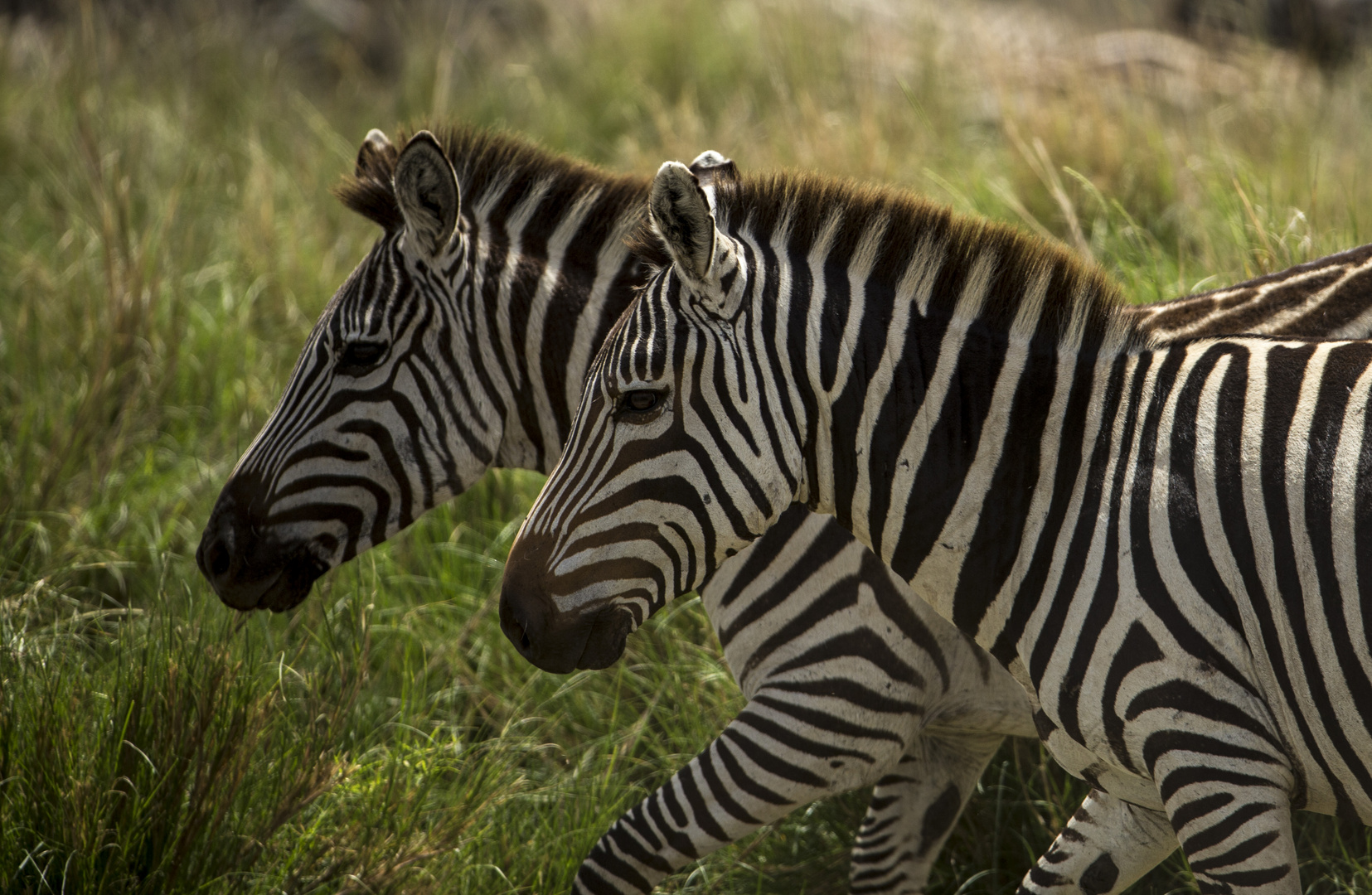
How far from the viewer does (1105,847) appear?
2734mm

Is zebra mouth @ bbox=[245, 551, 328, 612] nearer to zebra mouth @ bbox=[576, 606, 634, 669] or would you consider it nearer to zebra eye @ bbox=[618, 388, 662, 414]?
zebra mouth @ bbox=[576, 606, 634, 669]

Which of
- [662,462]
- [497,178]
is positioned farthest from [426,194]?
[662,462]

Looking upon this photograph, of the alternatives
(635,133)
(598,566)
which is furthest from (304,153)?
(598,566)

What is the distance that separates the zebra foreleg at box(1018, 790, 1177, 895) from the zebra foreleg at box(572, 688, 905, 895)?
0.51 metres

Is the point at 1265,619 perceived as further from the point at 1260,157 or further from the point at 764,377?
the point at 1260,157

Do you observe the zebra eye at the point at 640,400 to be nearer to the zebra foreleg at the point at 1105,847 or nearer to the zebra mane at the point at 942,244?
the zebra mane at the point at 942,244

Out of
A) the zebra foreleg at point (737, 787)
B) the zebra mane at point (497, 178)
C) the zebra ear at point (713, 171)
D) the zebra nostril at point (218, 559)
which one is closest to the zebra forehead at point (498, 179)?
the zebra mane at point (497, 178)

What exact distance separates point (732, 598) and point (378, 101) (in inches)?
300

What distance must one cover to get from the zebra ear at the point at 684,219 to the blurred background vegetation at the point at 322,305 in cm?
171

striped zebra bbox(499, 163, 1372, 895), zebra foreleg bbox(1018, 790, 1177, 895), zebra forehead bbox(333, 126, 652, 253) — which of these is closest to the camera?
striped zebra bbox(499, 163, 1372, 895)

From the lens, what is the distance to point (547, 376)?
341 centimetres

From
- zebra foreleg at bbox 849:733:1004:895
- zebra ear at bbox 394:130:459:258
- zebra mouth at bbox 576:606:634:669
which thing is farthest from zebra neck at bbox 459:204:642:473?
zebra foreleg at bbox 849:733:1004:895

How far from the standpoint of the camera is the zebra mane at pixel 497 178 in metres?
3.54

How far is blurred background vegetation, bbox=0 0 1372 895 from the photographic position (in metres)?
3.06
